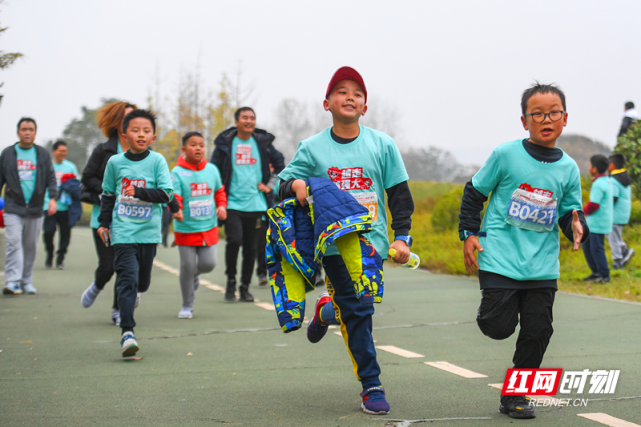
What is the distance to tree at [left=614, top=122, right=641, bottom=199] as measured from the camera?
13.5m

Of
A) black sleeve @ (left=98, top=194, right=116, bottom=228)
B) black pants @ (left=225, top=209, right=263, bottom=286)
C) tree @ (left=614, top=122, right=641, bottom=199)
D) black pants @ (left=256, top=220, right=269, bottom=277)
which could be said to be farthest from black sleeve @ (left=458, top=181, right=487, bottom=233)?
tree @ (left=614, top=122, right=641, bottom=199)

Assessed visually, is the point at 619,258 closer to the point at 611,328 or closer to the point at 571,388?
the point at 611,328

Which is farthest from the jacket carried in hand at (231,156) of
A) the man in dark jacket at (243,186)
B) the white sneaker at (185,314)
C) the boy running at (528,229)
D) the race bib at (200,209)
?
the boy running at (528,229)

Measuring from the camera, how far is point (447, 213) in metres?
17.2

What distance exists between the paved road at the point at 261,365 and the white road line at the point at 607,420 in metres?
0.05

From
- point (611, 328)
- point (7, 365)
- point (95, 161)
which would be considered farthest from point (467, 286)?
point (7, 365)

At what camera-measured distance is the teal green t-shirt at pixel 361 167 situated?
4.23 meters

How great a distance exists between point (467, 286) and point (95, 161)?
5.84m

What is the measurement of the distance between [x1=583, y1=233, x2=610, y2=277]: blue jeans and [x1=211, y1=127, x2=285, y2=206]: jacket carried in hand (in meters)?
4.36

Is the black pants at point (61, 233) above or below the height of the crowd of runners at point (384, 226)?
below

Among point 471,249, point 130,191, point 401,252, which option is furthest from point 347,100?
point 130,191

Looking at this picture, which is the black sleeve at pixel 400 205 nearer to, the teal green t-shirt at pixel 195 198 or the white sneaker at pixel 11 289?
the teal green t-shirt at pixel 195 198

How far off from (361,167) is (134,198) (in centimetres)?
243

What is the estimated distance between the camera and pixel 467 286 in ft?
35.9
